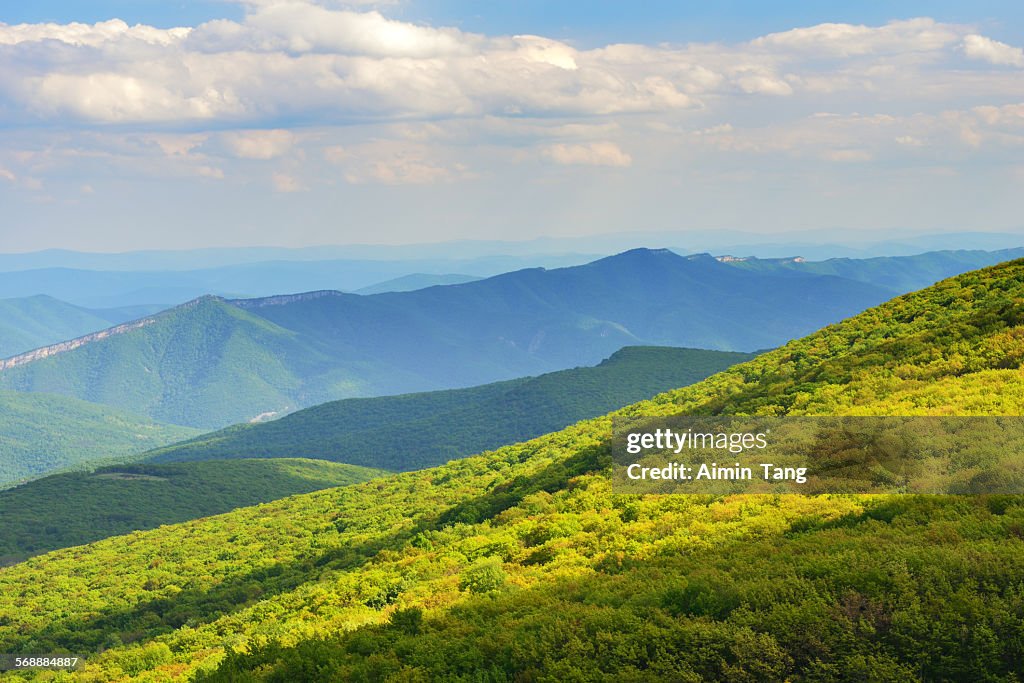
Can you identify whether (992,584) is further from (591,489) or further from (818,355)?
(818,355)

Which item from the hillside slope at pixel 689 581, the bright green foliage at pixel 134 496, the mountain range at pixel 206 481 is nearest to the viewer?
the hillside slope at pixel 689 581

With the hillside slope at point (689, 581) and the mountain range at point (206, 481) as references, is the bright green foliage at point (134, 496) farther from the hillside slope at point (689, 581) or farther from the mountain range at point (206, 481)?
the hillside slope at point (689, 581)

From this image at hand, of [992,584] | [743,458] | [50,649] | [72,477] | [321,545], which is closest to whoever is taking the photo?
[992,584]

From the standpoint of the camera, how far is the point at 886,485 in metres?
23.2

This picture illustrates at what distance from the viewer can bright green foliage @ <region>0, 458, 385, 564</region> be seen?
367 ft

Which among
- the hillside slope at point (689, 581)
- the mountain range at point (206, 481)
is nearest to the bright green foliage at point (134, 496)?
the mountain range at point (206, 481)

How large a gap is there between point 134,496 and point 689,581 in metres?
130

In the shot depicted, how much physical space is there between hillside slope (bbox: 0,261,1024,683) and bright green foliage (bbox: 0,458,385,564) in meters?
62.7

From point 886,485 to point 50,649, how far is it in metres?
47.7

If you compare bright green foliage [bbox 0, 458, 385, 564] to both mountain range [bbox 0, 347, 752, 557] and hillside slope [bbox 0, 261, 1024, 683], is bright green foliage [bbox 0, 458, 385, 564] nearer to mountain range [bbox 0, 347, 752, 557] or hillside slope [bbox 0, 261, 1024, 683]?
mountain range [bbox 0, 347, 752, 557]

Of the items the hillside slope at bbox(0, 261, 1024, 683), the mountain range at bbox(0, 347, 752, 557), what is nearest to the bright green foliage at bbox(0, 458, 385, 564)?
the mountain range at bbox(0, 347, 752, 557)

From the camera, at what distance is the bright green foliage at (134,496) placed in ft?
367

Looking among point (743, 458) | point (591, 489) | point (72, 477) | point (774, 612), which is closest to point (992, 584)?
point (774, 612)

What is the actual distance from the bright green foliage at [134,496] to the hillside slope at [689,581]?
6268cm
